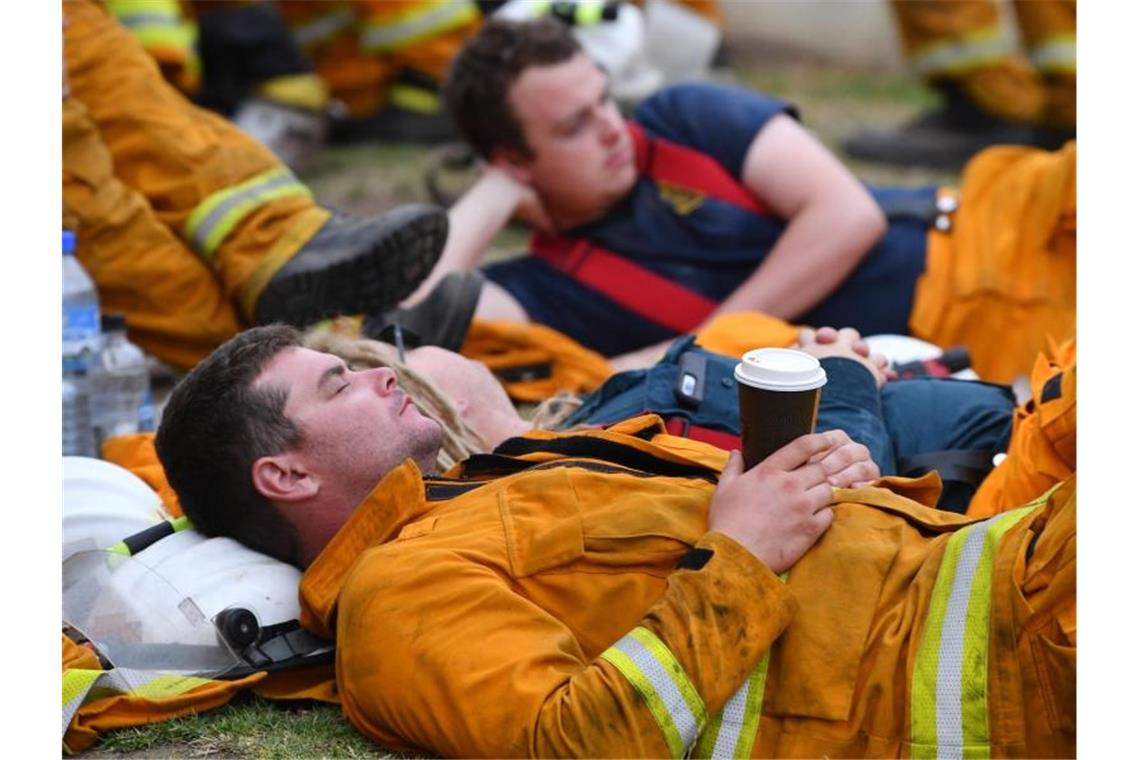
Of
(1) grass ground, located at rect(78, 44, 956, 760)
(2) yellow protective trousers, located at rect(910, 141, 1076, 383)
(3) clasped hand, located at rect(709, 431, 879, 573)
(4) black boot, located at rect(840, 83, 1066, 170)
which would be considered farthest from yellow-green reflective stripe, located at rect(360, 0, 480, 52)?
(3) clasped hand, located at rect(709, 431, 879, 573)

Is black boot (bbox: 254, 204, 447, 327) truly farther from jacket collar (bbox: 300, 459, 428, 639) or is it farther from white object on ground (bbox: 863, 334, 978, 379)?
jacket collar (bbox: 300, 459, 428, 639)

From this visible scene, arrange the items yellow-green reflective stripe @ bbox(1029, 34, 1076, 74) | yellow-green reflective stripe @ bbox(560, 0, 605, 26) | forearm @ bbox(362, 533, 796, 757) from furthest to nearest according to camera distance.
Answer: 1. yellow-green reflective stripe @ bbox(1029, 34, 1076, 74)
2. yellow-green reflective stripe @ bbox(560, 0, 605, 26)
3. forearm @ bbox(362, 533, 796, 757)

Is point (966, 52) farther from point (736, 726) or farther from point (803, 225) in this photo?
point (736, 726)

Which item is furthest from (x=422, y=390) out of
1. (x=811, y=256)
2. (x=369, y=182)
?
(x=369, y=182)

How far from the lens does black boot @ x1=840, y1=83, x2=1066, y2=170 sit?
7395 millimetres

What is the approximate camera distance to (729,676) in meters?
2.37

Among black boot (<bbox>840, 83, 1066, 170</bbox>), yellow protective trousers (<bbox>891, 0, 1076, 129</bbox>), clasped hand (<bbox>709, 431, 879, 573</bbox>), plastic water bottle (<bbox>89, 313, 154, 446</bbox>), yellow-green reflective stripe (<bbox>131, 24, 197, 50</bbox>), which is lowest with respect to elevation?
black boot (<bbox>840, 83, 1066, 170</bbox>)

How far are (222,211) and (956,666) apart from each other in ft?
9.06

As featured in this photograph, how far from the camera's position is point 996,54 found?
7.39m

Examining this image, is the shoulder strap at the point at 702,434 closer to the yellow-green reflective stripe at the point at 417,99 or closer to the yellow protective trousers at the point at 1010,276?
the yellow protective trousers at the point at 1010,276

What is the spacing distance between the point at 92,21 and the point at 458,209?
1.24 m

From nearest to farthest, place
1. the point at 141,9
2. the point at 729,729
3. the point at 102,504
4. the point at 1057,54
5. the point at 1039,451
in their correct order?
1. the point at 729,729
2. the point at 1039,451
3. the point at 102,504
4. the point at 141,9
5. the point at 1057,54

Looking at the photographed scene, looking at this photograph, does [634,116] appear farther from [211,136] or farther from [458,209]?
[211,136]

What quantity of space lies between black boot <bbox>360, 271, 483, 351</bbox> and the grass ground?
146 centimetres
